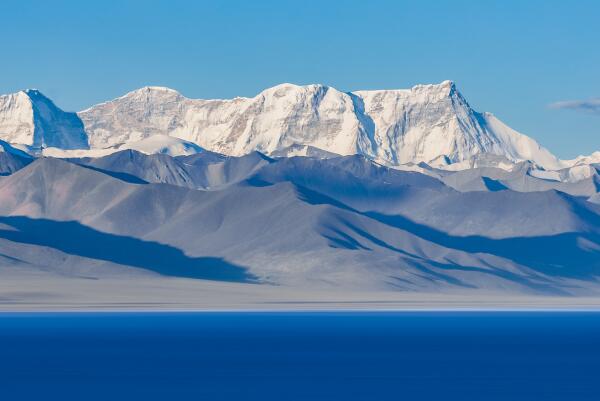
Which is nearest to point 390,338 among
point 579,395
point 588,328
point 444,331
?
point 444,331

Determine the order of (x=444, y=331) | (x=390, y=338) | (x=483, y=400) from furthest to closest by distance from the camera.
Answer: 1. (x=444, y=331)
2. (x=390, y=338)
3. (x=483, y=400)

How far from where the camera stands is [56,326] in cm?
19088

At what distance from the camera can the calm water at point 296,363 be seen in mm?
100375

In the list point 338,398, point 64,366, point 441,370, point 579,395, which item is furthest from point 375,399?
point 64,366

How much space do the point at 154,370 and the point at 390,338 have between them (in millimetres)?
53184

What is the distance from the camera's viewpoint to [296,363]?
128 m

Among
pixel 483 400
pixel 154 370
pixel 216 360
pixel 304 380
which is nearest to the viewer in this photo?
pixel 483 400

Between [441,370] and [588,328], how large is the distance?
78.7 metres

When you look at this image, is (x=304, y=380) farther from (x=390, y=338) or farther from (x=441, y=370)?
(x=390, y=338)

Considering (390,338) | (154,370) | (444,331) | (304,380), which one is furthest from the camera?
(444,331)

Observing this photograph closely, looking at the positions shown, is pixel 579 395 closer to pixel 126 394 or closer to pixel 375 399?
pixel 375 399

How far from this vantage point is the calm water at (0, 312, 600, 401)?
100 meters

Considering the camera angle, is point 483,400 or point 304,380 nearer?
point 483,400

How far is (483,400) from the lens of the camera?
95375 millimetres
